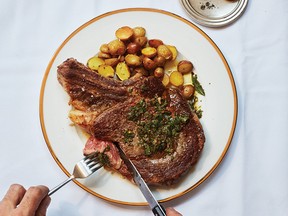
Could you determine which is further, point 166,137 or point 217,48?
point 217,48

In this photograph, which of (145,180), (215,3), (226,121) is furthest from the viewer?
(215,3)

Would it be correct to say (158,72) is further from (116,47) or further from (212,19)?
(212,19)

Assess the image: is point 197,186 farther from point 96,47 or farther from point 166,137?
point 96,47

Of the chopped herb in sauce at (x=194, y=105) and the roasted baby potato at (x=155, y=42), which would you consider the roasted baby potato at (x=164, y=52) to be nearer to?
the roasted baby potato at (x=155, y=42)

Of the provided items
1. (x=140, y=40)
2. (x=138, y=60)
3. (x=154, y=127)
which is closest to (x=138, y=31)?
(x=140, y=40)

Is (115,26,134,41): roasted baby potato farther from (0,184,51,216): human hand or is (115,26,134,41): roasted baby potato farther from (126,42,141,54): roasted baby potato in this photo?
(0,184,51,216): human hand

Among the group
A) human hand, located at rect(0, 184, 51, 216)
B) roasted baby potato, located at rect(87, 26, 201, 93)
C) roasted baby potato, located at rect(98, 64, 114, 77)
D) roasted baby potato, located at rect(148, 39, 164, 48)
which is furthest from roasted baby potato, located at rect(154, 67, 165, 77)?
human hand, located at rect(0, 184, 51, 216)

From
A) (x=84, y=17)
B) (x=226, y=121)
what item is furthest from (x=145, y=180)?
(x=84, y=17)
